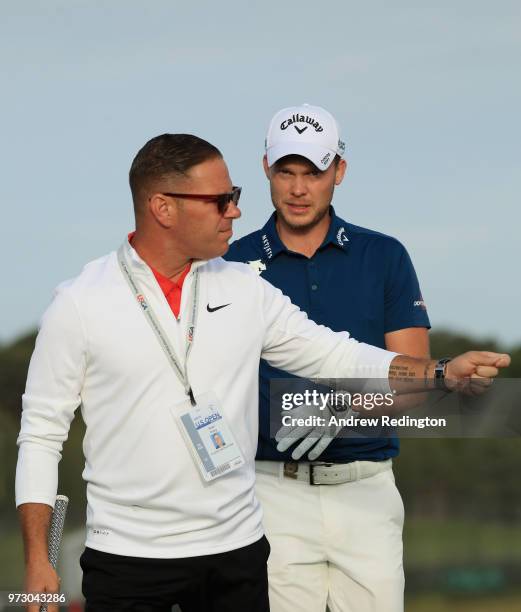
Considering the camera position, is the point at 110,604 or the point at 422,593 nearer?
the point at 110,604

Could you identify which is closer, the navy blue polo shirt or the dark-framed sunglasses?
the dark-framed sunglasses

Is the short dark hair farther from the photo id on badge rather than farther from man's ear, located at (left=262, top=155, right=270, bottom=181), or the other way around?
man's ear, located at (left=262, top=155, right=270, bottom=181)

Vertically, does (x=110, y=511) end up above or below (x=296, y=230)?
below

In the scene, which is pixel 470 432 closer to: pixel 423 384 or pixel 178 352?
pixel 423 384

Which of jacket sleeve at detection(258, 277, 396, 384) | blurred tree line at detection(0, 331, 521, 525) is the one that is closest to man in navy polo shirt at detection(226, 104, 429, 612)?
jacket sleeve at detection(258, 277, 396, 384)

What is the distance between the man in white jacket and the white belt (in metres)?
0.84

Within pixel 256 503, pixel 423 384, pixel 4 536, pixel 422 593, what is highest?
pixel 423 384

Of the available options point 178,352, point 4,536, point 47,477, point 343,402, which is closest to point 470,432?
point 343,402

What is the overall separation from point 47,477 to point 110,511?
0.23m

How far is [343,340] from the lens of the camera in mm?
4605

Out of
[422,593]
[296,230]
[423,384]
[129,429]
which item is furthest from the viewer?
[422,593]

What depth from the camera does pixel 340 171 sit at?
5320mm

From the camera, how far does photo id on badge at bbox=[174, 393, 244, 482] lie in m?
4.04

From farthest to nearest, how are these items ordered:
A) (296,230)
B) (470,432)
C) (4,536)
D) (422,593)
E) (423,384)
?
(422,593) < (4,536) < (296,230) < (470,432) < (423,384)
